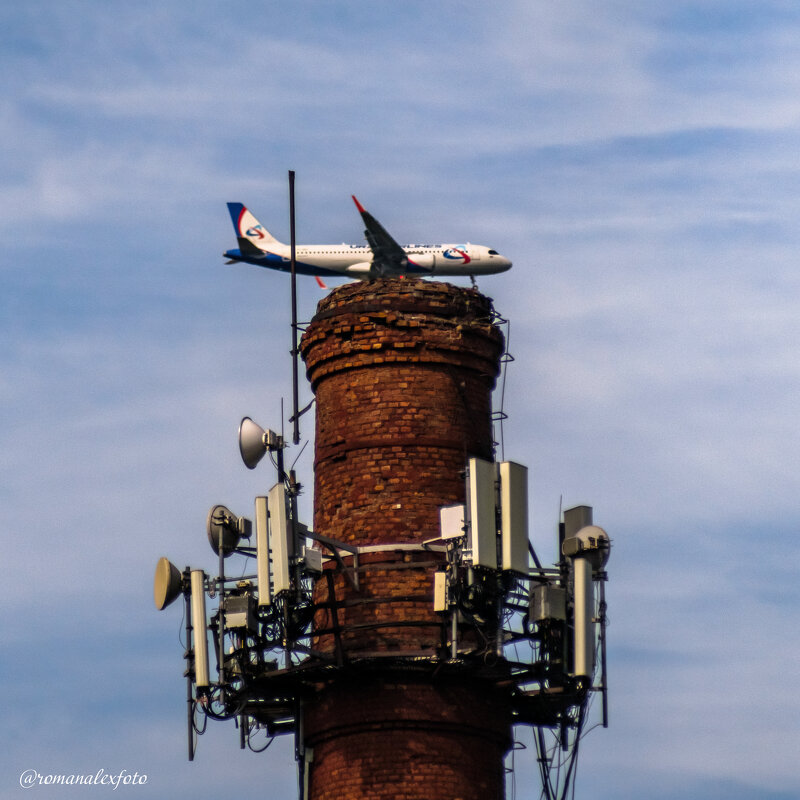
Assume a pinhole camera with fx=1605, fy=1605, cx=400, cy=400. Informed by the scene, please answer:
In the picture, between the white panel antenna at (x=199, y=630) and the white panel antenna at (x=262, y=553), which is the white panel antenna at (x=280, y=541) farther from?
the white panel antenna at (x=199, y=630)

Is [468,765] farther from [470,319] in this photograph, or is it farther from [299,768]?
[470,319]

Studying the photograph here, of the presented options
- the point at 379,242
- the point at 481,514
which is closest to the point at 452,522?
the point at 481,514

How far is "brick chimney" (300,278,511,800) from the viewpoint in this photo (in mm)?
19547

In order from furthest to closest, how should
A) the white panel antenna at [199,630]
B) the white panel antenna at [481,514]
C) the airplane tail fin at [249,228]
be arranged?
1. the airplane tail fin at [249,228]
2. the white panel antenna at [199,630]
3. the white panel antenna at [481,514]

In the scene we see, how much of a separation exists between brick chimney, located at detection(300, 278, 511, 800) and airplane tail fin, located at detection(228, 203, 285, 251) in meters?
64.1

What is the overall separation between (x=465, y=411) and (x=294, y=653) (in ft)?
13.0

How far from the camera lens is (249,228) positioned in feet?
291

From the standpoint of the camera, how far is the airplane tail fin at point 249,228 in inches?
3420

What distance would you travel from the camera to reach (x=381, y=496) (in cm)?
2069

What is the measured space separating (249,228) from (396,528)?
69.5m

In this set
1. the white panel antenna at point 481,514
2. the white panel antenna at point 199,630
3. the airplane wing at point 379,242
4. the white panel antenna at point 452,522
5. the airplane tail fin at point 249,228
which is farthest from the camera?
the airplane tail fin at point 249,228

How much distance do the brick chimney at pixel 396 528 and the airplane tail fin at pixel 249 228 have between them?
64087 mm

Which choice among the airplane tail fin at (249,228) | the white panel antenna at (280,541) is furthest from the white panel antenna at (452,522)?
the airplane tail fin at (249,228)

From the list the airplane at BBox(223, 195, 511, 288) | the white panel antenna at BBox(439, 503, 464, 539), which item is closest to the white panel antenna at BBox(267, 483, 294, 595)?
the white panel antenna at BBox(439, 503, 464, 539)
